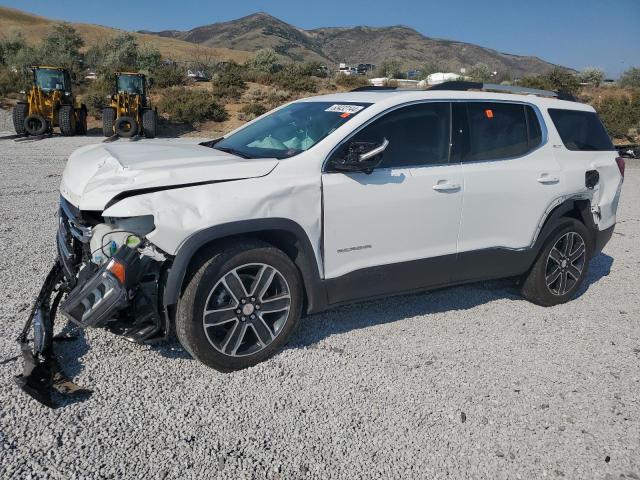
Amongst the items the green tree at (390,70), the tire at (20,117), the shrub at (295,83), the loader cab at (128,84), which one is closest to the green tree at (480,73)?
the green tree at (390,70)

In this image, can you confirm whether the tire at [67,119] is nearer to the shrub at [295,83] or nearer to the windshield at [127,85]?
the windshield at [127,85]

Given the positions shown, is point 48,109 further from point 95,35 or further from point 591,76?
point 95,35

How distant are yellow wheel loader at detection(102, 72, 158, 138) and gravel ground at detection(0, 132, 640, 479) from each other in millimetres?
13963

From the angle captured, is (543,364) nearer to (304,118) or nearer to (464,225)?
(464,225)

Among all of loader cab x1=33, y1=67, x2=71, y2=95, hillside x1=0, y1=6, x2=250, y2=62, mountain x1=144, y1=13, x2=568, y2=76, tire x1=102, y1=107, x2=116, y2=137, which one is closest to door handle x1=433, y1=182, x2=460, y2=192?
tire x1=102, y1=107, x2=116, y2=137

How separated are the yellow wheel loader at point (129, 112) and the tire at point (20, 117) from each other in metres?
2.33

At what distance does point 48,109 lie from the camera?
57.8 feet

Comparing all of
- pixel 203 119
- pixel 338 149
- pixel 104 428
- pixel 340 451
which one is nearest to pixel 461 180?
pixel 338 149

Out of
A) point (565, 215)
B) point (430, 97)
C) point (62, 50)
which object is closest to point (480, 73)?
point (62, 50)

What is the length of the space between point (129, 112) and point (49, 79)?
2.81 meters

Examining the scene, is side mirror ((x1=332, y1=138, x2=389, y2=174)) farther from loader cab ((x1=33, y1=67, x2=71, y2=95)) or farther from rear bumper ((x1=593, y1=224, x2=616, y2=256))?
loader cab ((x1=33, y1=67, x2=71, y2=95))

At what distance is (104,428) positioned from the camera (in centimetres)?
279

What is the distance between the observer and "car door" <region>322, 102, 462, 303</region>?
3.62 meters

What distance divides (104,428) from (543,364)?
9.68ft
